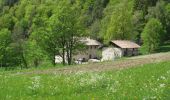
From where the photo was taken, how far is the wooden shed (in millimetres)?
125238

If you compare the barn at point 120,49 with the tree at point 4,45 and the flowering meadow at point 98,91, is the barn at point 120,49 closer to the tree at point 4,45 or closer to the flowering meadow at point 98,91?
the tree at point 4,45

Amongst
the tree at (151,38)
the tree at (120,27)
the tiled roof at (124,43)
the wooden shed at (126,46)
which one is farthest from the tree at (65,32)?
the tree at (151,38)

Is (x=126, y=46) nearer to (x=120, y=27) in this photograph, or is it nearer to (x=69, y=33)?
(x=120, y=27)

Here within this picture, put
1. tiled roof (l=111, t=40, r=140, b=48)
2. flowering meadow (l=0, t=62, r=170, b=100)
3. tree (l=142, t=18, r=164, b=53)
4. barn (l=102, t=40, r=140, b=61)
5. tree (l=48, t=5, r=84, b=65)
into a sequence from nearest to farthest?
1. flowering meadow (l=0, t=62, r=170, b=100)
2. tree (l=48, t=5, r=84, b=65)
3. tiled roof (l=111, t=40, r=140, b=48)
4. barn (l=102, t=40, r=140, b=61)
5. tree (l=142, t=18, r=164, b=53)

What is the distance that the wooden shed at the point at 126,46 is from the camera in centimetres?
12524

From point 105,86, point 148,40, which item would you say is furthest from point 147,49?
point 105,86

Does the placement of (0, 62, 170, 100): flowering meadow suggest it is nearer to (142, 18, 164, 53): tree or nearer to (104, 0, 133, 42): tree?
(142, 18, 164, 53): tree

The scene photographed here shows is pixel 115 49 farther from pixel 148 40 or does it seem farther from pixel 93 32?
pixel 93 32

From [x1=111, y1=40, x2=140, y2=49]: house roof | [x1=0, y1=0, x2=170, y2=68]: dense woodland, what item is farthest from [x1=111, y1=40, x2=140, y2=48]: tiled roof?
[x1=0, y1=0, x2=170, y2=68]: dense woodland

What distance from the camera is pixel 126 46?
126500 mm

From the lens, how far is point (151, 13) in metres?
165

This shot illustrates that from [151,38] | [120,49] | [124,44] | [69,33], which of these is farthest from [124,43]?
[69,33]

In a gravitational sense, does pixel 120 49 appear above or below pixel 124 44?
below

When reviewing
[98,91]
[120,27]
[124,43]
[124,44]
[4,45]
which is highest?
[98,91]
